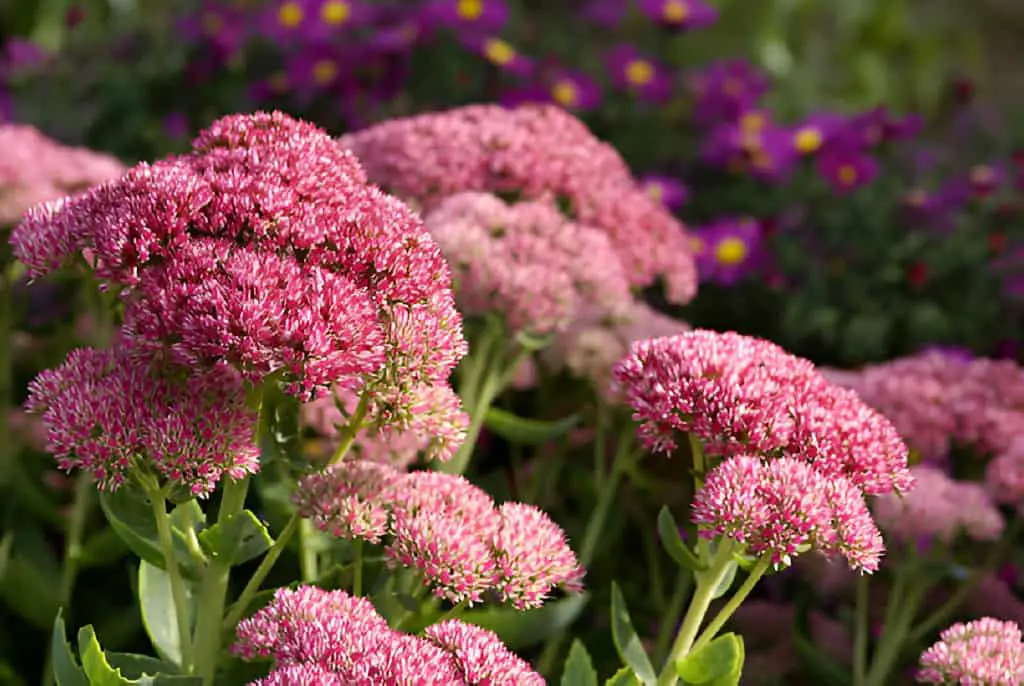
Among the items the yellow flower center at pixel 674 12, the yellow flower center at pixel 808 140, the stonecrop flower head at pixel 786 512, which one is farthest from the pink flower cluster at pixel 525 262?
the yellow flower center at pixel 674 12

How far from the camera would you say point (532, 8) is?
4.82m

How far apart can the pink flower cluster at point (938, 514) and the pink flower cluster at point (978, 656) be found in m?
0.43

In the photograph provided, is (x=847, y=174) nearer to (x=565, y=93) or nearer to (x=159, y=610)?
(x=565, y=93)

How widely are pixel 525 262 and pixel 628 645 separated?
643mm

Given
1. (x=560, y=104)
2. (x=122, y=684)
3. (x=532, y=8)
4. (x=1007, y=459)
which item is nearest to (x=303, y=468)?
(x=122, y=684)

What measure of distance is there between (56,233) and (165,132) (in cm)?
190

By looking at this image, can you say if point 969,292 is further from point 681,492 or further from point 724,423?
point 724,423

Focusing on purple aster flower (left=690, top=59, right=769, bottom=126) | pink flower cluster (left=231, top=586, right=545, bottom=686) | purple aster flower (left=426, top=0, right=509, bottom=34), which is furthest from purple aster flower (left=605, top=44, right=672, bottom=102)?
pink flower cluster (left=231, top=586, right=545, bottom=686)

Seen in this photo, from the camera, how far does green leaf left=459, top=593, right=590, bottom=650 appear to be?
1.52 metres

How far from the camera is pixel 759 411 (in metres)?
1.27

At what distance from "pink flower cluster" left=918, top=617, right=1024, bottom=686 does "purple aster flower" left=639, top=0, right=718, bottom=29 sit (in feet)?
7.75

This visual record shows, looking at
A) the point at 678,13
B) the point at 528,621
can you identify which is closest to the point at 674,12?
the point at 678,13

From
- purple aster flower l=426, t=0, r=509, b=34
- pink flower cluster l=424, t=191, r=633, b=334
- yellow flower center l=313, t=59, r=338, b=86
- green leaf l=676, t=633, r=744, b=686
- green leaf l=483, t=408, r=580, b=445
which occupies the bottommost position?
green leaf l=676, t=633, r=744, b=686

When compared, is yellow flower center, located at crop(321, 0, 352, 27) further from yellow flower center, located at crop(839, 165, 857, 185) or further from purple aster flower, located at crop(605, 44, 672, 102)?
yellow flower center, located at crop(839, 165, 857, 185)
